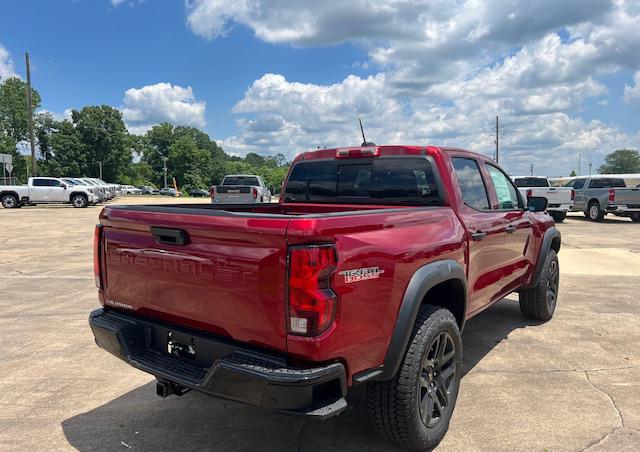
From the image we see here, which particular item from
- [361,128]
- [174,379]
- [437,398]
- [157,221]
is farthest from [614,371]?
[157,221]

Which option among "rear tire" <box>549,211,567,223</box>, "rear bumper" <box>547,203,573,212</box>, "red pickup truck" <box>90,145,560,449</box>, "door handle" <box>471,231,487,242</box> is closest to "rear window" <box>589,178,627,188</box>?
"rear tire" <box>549,211,567,223</box>

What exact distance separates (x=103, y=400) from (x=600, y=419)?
11.7 ft

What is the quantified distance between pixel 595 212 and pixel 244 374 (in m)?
21.7

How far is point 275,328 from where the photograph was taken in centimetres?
230

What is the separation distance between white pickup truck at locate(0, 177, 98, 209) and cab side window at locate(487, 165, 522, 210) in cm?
2679

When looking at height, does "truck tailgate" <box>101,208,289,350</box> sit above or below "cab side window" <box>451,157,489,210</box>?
below

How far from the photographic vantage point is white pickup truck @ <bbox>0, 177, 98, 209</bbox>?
26734mm

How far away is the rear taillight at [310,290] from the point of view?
2.20 meters

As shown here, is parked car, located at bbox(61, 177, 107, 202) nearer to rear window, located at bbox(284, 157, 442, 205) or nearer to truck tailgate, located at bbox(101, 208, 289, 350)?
rear window, located at bbox(284, 157, 442, 205)

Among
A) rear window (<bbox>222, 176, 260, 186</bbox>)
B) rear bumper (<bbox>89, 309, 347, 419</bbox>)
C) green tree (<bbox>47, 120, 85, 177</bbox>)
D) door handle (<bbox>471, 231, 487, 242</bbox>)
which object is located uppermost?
green tree (<bbox>47, 120, 85, 177</bbox>)

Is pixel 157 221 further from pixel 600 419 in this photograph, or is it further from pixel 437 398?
pixel 600 419

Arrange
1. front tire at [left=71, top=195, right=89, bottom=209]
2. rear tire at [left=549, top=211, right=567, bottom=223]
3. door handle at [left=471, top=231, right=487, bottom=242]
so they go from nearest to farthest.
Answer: door handle at [left=471, top=231, right=487, bottom=242]
rear tire at [left=549, top=211, right=567, bottom=223]
front tire at [left=71, top=195, right=89, bottom=209]

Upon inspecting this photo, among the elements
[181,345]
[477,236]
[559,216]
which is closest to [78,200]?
[559,216]

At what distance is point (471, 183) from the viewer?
4059 mm
